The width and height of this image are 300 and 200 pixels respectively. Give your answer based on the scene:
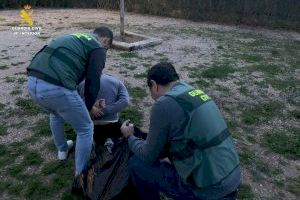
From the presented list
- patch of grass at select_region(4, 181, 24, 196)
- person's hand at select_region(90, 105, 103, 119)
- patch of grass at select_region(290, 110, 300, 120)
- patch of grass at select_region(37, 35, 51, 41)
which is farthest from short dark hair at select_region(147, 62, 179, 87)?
patch of grass at select_region(37, 35, 51, 41)

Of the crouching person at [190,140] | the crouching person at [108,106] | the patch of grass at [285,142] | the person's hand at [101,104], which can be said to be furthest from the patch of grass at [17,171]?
the patch of grass at [285,142]

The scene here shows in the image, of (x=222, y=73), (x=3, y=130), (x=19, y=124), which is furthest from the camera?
(x=222, y=73)

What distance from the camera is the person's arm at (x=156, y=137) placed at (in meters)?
2.29

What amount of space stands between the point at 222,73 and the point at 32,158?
152 inches

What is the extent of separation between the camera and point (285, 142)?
14.2 feet

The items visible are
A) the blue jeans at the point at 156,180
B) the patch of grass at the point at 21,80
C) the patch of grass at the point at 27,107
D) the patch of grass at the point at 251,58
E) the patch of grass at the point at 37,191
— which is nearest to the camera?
the blue jeans at the point at 156,180

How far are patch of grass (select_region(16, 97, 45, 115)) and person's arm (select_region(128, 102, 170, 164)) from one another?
2581 millimetres

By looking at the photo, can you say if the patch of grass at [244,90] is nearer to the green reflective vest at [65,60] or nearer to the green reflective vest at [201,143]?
the green reflective vest at [65,60]

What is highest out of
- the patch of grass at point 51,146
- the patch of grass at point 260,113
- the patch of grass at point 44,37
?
the patch of grass at point 44,37

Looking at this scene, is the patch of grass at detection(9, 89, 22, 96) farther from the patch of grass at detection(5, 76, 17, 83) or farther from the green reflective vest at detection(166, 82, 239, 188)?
the green reflective vest at detection(166, 82, 239, 188)

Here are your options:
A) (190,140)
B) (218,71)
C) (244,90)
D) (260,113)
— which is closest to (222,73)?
(218,71)

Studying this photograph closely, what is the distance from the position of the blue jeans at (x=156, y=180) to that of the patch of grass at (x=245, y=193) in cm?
103

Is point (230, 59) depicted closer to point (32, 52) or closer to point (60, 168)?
point (32, 52)

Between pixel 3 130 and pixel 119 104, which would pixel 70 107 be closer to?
pixel 119 104
